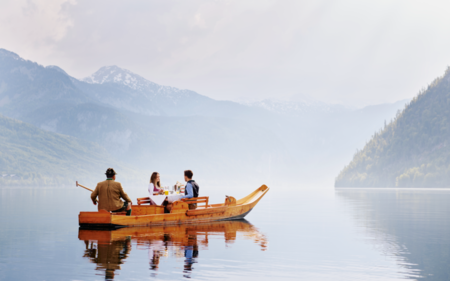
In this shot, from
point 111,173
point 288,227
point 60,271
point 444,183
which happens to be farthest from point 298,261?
point 444,183

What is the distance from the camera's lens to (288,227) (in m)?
30.4

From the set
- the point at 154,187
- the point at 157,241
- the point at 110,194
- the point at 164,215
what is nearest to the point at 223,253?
the point at 157,241

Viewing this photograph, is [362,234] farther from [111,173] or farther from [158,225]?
[111,173]

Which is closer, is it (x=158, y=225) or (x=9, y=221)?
(x=158, y=225)

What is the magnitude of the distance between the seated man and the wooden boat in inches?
13.7

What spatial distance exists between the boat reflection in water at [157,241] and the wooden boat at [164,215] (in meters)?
0.40

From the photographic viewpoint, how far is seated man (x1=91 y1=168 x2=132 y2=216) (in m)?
23.1

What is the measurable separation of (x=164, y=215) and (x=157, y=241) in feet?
20.0

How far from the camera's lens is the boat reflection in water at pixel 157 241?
16.3 meters

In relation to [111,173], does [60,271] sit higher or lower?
lower

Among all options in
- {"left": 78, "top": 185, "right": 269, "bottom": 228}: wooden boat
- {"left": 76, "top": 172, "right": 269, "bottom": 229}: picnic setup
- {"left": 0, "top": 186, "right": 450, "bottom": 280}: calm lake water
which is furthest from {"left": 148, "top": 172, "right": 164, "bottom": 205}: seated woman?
{"left": 0, "top": 186, "right": 450, "bottom": 280}: calm lake water

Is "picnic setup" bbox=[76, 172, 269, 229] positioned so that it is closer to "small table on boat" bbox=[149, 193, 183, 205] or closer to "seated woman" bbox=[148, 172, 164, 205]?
"small table on boat" bbox=[149, 193, 183, 205]

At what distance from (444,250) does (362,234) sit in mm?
6409

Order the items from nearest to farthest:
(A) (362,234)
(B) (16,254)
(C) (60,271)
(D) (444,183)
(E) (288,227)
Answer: (C) (60,271)
(B) (16,254)
(A) (362,234)
(E) (288,227)
(D) (444,183)
